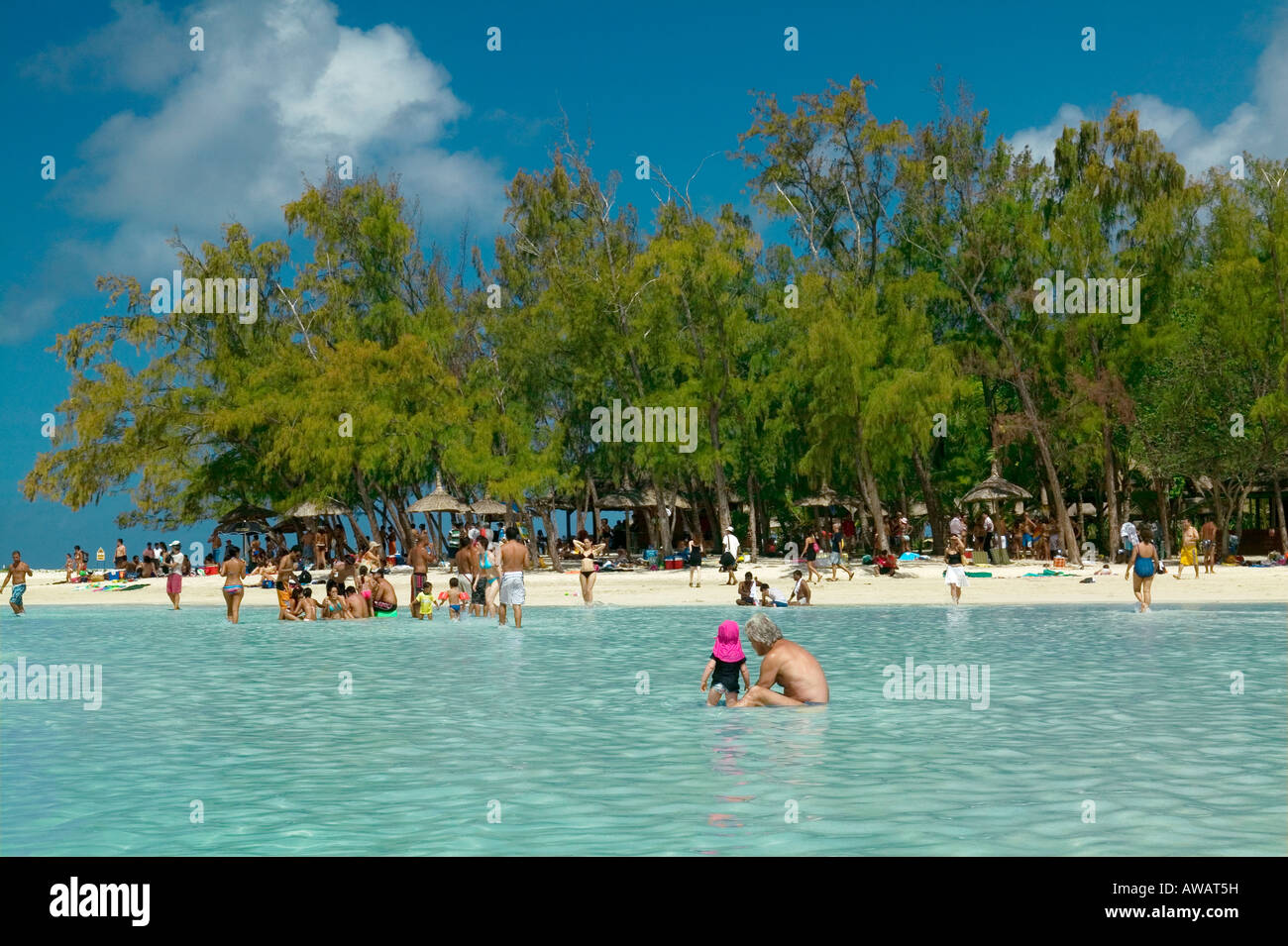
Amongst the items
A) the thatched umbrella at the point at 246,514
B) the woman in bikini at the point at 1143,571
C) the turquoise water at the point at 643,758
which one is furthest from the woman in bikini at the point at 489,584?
the thatched umbrella at the point at 246,514

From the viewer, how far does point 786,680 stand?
12.6 m

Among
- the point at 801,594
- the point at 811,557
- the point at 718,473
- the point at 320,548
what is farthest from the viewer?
the point at 320,548

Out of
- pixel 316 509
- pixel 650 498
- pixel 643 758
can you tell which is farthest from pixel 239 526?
pixel 643 758

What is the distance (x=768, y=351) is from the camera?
47.0m

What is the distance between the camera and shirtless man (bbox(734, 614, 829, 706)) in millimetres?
12477

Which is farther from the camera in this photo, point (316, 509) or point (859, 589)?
point (316, 509)

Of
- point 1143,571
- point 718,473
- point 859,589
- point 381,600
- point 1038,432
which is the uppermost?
point 1038,432

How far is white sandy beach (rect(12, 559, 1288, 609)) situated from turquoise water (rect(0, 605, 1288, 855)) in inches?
381

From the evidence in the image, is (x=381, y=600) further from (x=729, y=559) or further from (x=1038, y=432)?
(x=1038, y=432)

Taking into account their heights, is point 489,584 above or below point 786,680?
above

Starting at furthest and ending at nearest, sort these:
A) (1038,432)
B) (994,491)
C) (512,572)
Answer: (994,491)
(1038,432)
(512,572)

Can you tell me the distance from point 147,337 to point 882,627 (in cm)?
3690

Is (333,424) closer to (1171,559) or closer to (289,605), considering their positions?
(289,605)
